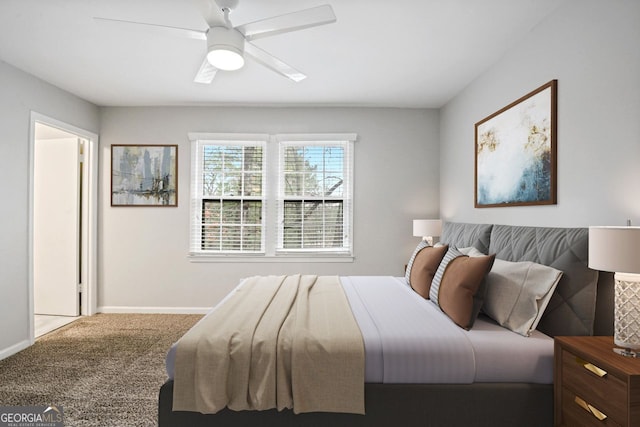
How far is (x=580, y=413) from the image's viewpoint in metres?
1.43

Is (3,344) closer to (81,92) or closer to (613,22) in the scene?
(81,92)

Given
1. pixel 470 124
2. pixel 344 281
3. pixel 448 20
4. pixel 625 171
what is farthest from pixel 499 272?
pixel 470 124

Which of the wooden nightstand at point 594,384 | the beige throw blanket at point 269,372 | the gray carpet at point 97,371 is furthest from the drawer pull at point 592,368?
the gray carpet at point 97,371

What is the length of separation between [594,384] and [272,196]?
361cm

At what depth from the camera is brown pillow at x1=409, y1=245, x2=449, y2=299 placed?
2568 mm

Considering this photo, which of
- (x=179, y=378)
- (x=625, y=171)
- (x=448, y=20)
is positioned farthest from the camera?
(x=448, y=20)

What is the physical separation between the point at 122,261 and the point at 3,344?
1.45 m

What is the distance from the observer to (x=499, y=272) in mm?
2041

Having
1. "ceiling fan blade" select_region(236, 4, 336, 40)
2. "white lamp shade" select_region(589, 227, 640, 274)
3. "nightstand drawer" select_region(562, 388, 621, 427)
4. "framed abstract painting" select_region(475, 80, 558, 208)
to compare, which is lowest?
"nightstand drawer" select_region(562, 388, 621, 427)

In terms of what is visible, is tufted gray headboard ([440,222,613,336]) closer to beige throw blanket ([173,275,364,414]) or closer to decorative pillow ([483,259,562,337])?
decorative pillow ([483,259,562,337])

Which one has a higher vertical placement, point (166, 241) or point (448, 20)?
point (448, 20)

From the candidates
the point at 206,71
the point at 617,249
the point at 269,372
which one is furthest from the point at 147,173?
the point at 617,249

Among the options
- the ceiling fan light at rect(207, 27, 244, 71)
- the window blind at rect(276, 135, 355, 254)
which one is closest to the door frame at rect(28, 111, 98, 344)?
the window blind at rect(276, 135, 355, 254)

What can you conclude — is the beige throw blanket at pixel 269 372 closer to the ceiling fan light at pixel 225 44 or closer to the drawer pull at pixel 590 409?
the drawer pull at pixel 590 409
